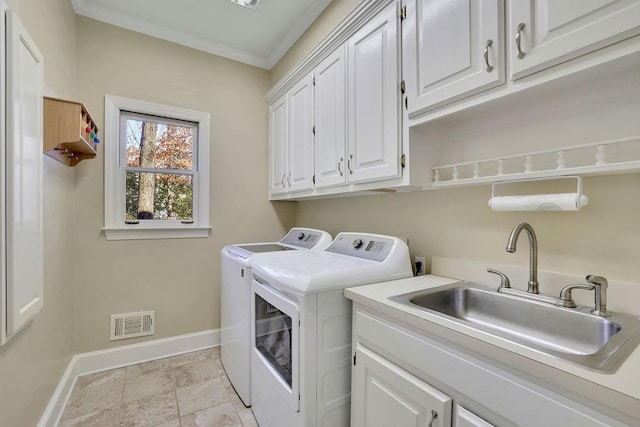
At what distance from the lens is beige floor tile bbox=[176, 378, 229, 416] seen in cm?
186

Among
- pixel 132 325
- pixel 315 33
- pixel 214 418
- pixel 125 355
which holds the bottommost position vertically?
pixel 214 418

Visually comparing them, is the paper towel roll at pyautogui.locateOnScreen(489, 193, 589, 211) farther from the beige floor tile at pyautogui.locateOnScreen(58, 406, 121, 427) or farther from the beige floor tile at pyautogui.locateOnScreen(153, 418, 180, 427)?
the beige floor tile at pyautogui.locateOnScreen(58, 406, 121, 427)

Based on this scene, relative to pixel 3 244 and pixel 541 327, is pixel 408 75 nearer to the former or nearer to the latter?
pixel 541 327

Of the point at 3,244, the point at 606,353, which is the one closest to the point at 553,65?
the point at 606,353

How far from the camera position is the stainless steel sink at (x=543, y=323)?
721 mm

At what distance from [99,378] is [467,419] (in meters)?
2.54

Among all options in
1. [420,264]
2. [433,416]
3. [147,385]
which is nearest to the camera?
[433,416]

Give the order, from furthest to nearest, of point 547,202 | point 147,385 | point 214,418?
point 147,385 → point 214,418 → point 547,202

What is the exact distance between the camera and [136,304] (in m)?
2.40

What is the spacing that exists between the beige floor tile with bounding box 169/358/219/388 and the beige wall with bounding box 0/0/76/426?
705 millimetres

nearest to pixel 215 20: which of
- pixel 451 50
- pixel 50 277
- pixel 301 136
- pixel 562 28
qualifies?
pixel 301 136

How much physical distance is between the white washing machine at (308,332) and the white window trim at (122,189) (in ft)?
3.99

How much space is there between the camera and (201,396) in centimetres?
196

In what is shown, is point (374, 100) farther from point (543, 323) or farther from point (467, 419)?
point (467, 419)
